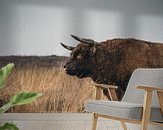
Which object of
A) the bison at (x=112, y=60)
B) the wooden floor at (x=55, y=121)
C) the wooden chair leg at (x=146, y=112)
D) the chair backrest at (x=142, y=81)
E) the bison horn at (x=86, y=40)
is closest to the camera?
the wooden chair leg at (x=146, y=112)

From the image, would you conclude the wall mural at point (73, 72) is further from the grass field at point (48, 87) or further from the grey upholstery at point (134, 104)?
the grey upholstery at point (134, 104)

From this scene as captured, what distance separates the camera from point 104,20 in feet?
14.1

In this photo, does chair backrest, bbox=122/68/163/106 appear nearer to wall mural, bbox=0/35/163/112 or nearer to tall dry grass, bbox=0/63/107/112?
wall mural, bbox=0/35/163/112

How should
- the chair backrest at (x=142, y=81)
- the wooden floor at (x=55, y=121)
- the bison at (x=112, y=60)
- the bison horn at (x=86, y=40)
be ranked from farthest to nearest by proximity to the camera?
the bison horn at (x=86, y=40) < the bison at (x=112, y=60) < the wooden floor at (x=55, y=121) < the chair backrest at (x=142, y=81)

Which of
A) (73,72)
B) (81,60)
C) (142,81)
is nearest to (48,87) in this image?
(73,72)

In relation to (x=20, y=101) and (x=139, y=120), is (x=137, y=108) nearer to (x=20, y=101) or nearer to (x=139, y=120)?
(x=139, y=120)

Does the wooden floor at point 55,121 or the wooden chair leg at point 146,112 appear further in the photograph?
the wooden floor at point 55,121

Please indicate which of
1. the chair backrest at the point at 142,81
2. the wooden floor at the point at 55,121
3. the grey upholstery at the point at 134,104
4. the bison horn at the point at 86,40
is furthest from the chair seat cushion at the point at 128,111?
the bison horn at the point at 86,40

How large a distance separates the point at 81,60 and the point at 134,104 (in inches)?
71.8

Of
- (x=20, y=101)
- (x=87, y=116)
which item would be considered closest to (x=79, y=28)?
(x=87, y=116)

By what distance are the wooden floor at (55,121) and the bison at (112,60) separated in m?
0.54

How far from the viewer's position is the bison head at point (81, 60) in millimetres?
4062

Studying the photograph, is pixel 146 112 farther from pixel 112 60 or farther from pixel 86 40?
pixel 86 40

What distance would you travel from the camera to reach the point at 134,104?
2359 mm
